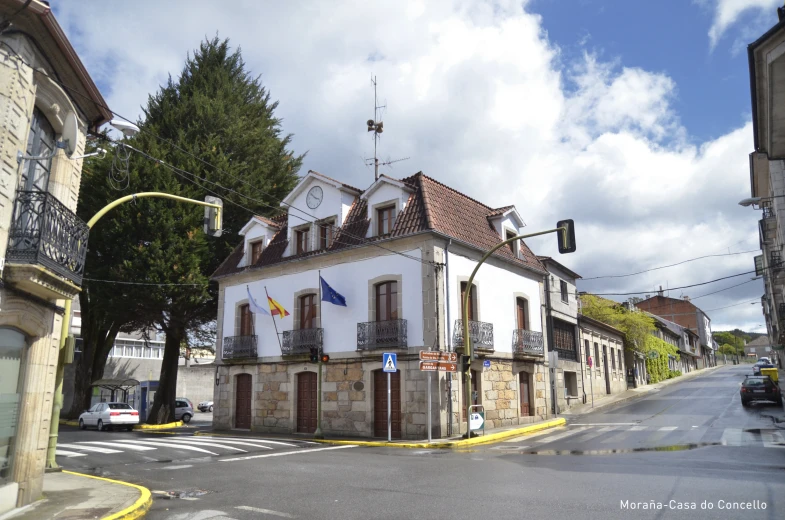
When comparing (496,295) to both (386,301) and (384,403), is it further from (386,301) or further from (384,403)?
(384,403)

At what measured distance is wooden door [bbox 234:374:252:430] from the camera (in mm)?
25328

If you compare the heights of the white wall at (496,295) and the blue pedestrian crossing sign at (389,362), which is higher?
Answer: the white wall at (496,295)

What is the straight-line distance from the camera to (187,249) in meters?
27.7

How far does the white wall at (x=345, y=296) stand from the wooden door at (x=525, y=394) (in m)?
6.83

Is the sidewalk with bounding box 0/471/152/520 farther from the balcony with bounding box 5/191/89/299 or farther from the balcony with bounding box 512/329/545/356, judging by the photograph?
the balcony with bounding box 512/329/545/356

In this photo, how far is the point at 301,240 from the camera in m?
25.0

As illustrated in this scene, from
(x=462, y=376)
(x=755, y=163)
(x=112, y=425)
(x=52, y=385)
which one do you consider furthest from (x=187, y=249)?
(x=755, y=163)

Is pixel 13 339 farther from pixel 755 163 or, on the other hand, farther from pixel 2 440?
pixel 755 163

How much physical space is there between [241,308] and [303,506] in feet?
62.8

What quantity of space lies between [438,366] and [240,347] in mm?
11036

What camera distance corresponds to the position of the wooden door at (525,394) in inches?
951

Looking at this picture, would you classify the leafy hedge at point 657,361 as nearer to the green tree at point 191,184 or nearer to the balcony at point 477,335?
the balcony at point 477,335

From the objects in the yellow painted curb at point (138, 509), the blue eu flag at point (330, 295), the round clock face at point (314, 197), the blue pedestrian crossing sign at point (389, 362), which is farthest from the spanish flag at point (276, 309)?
the yellow painted curb at point (138, 509)

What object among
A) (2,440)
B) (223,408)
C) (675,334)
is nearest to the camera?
(2,440)
